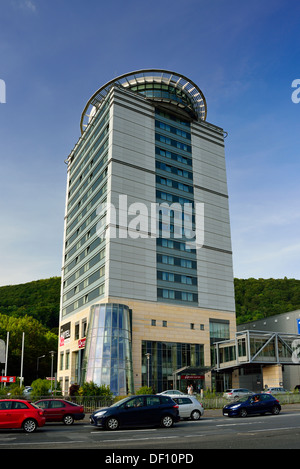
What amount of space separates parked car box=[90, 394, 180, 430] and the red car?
281cm

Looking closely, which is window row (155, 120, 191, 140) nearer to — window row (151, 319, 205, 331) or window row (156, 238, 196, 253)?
window row (156, 238, 196, 253)

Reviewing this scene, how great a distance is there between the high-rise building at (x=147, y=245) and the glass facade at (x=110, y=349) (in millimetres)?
128

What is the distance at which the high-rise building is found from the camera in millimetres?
58000

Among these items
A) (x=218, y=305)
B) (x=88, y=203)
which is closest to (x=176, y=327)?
(x=218, y=305)

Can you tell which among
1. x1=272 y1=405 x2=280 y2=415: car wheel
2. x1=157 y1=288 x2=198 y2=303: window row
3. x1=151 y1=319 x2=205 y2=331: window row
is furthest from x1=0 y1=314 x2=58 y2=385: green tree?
x1=272 y1=405 x2=280 y2=415: car wheel

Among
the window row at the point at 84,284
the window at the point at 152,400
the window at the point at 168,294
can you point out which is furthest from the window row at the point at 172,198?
the window at the point at 152,400

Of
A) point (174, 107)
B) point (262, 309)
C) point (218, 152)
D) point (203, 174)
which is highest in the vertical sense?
point (174, 107)

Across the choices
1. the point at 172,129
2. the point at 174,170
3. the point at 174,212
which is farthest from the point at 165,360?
the point at 172,129

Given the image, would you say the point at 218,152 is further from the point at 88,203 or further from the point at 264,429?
the point at 264,429

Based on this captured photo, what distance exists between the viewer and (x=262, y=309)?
10300 centimetres

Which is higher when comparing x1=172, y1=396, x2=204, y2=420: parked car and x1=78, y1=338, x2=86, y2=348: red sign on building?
x1=78, y1=338, x2=86, y2=348: red sign on building

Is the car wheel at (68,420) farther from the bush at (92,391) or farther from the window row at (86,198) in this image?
the window row at (86,198)

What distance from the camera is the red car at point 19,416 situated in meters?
20.8
